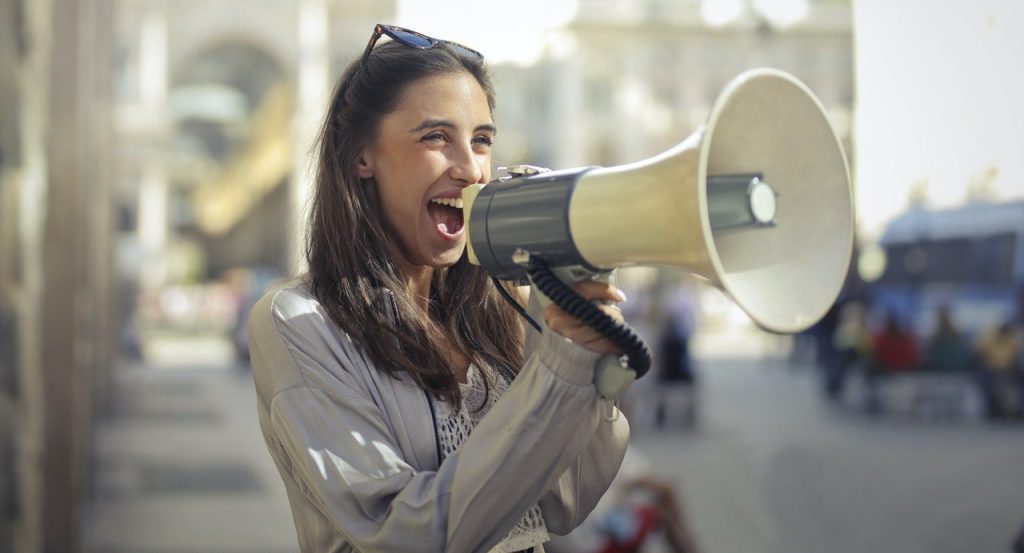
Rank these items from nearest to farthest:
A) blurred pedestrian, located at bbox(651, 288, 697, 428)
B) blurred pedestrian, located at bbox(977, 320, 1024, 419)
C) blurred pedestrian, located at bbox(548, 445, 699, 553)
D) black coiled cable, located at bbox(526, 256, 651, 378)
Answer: black coiled cable, located at bbox(526, 256, 651, 378) → blurred pedestrian, located at bbox(977, 320, 1024, 419) → blurred pedestrian, located at bbox(548, 445, 699, 553) → blurred pedestrian, located at bbox(651, 288, 697, 428)

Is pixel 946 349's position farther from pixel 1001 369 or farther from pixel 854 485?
pixel 1001 369

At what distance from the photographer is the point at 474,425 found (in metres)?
1.50

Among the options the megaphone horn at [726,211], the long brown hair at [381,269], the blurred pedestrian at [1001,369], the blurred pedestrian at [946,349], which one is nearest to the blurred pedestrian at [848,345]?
the blurred pedestrian at [946,349]

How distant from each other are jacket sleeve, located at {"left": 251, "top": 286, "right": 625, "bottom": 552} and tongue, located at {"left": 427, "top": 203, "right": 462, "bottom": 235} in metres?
0.25

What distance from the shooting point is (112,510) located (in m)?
7.85

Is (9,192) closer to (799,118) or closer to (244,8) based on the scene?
(799,118)

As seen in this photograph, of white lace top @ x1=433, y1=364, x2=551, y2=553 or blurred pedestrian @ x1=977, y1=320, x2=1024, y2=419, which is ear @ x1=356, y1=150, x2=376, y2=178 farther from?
blurred pedestrian @ x1=977, y1=320, x2=1024, y2=419

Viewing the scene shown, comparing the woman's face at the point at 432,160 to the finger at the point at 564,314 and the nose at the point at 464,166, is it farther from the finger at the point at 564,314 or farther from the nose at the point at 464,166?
the finger at the point at 564,314

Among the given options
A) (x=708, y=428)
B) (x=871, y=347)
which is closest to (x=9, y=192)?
(x=871, y=347)

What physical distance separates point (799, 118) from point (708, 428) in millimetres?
9327

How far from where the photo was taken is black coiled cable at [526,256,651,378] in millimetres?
1228

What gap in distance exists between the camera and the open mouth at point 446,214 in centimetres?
153

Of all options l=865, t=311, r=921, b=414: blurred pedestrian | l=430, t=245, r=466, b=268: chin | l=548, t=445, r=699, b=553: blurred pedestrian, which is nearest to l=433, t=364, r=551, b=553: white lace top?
l=430, t=245, r=466, b=268: chin

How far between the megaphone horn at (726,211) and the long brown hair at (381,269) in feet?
0.59
